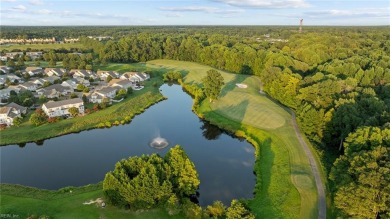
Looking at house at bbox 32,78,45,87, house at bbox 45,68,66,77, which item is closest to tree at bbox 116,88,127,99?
house at bbox 32,78,45,87

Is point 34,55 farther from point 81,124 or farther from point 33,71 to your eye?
point 81,124

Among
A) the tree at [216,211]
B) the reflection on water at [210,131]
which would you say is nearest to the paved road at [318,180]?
the tree at [216,211]

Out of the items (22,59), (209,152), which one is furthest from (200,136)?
(22,59)

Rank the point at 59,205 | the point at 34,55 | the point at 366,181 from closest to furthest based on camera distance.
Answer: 1. the point at 366,181
2. the point at 59,205
3. the point at 34,55

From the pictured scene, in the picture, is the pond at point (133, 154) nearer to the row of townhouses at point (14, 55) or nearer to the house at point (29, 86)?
the house at point (29, 86)

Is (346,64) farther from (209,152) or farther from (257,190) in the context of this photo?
(257,190)

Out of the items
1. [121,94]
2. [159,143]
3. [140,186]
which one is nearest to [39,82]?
[121,94]
